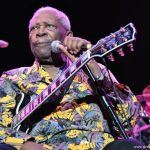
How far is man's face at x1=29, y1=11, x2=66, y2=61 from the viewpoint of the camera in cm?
306

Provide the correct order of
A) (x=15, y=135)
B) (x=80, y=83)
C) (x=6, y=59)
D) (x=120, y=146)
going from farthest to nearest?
(x=6, y=59) < (x=80, y=83) < (x=15, y=135) < (x=120, y=146)

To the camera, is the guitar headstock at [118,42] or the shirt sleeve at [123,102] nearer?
the guitar headstock at [118,42]

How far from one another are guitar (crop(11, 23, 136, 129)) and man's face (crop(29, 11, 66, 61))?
1.15 feet

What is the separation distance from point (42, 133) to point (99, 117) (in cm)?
39

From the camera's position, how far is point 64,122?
2.81 m

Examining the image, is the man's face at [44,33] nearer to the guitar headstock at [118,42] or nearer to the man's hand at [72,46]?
the man's hand at [72,46]

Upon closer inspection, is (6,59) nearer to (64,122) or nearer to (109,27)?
(109,27)

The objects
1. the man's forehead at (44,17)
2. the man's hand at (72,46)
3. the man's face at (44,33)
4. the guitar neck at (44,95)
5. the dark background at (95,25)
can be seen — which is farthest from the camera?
the dark background at (95,25)

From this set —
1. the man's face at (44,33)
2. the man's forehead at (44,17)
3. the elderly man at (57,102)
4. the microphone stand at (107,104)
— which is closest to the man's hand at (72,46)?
the elderly man at (57,102)

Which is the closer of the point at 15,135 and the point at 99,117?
the point at 15,135

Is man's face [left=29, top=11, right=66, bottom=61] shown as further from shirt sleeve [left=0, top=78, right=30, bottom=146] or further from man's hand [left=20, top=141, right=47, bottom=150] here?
man's hand [left=20, top=141, right=47, bottom=150]

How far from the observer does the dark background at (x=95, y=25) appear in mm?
4230

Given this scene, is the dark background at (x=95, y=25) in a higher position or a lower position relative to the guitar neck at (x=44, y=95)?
higher

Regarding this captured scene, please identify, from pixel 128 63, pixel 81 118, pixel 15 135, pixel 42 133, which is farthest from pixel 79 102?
pixel 128 63
